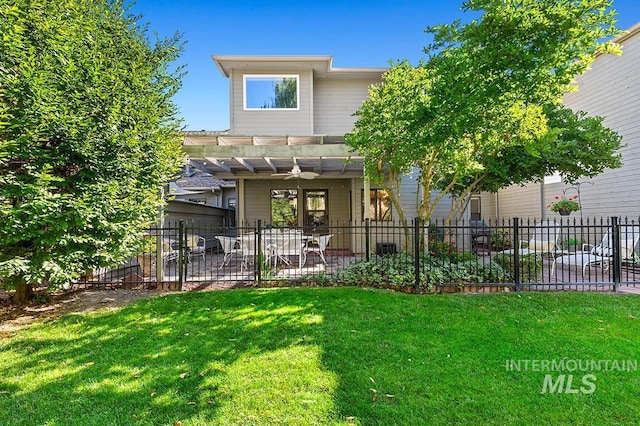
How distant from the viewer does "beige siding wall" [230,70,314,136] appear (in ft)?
37.6

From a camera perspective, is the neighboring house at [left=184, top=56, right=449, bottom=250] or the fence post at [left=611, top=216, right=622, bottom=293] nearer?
the fence post at [left=611, top=216, right=622, bottom=293]

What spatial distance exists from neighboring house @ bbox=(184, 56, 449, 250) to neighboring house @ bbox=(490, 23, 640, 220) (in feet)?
15.0

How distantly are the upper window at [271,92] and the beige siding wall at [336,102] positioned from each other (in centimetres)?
103

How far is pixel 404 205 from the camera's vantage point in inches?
452

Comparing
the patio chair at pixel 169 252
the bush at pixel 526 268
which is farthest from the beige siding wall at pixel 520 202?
the patio chair at pixel 169 252

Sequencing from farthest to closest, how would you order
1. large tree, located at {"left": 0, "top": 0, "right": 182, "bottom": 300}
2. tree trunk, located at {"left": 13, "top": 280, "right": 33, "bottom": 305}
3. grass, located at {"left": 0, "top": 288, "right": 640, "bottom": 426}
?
tree trunk, located at {"left": 13, "top": 280, "right": 33, "bottom": 305} → large tree, located at {"left": 0, "top": 0, "right": 182, "bottom": 300} → grass, located at {"left": 0, "top": 288, "right": 640, "bottom": 426}

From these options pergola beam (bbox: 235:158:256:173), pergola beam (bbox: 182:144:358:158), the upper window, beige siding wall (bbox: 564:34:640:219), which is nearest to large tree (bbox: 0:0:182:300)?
pergola beam (bbox: 182:144:358:158)

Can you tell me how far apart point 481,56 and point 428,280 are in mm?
3793

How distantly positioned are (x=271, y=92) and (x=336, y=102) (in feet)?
8.13

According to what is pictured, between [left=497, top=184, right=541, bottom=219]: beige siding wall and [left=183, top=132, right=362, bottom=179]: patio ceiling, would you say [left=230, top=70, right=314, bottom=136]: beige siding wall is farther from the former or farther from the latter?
[left=497, top=184, right=541, bottom=219]: beige siding wall

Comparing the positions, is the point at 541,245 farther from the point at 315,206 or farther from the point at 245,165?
the point at 245,165

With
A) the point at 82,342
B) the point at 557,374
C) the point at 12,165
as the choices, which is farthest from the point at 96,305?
the point at 557,374

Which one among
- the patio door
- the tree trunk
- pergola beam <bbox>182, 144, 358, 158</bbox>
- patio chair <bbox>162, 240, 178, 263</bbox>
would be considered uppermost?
pergola beam <bbox>182, 144, 358, 158</bbox>

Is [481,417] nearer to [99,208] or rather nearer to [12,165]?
[99,208]
